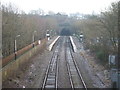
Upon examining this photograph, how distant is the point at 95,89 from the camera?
48.0 ft

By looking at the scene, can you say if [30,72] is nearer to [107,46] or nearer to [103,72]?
[103,72]

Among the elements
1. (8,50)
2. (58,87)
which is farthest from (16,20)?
(58,87)

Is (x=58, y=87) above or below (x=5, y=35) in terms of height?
below

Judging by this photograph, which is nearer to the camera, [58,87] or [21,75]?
[58,87]

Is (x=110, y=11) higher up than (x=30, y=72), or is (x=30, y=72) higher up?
(x=110, y=11)

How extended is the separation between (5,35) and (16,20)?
4.28 m

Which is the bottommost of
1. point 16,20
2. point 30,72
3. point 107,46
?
point 30,72

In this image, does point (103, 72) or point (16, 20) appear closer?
point (103, 72)

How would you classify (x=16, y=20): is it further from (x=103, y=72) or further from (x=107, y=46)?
(x=103, y=72)

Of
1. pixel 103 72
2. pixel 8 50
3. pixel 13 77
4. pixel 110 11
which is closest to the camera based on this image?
pixel 13 77

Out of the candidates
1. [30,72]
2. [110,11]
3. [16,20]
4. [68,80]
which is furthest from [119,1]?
[16,20]

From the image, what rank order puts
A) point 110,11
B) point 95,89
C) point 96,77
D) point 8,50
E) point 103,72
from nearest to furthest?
point 95,89 → point 96,77 → point 103,72 → point 110,11 → point 8,50

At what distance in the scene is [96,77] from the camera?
18.1 m

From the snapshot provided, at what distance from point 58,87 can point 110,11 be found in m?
10.1
